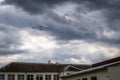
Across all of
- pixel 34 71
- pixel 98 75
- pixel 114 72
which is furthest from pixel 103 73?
pixel 34 71

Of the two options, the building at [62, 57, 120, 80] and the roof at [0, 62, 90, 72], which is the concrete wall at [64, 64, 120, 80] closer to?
the building at [62, 57, 120, 80]

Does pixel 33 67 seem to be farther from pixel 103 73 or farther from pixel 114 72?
pixel 114 72

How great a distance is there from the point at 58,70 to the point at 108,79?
107ft

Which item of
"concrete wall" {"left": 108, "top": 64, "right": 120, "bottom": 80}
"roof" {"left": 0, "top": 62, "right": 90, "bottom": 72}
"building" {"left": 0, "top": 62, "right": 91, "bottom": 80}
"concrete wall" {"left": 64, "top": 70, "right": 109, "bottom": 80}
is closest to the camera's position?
"concrete wall" {"left": 108, "top": 64, "right": 120, "bottom": 80}

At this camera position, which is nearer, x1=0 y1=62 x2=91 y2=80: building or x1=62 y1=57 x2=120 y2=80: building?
x1=62 y1=57 x2=120 y2=80: building

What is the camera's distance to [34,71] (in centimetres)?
6212

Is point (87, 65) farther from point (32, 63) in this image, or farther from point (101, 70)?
point (101, 70)

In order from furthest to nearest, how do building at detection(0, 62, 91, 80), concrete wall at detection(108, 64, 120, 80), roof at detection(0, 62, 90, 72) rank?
roof at detection(0, 62, 90, 72), building at detection(0, 62, 91, 80), concrete wall at detection(108, 64, 120, 80)

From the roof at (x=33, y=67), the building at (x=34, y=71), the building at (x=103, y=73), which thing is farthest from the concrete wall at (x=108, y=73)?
the roof at (x=33, y=67)

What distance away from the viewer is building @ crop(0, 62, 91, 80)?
6041 cm

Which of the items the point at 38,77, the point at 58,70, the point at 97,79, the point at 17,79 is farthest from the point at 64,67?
the point at 97,79

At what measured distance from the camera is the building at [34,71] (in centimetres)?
6041

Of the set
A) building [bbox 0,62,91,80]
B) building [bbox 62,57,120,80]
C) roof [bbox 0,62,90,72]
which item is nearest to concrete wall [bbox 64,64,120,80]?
building [bbox 62,57,120,80]

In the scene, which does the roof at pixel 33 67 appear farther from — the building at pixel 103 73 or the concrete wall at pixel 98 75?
the concrete wall at pixel 98 75
